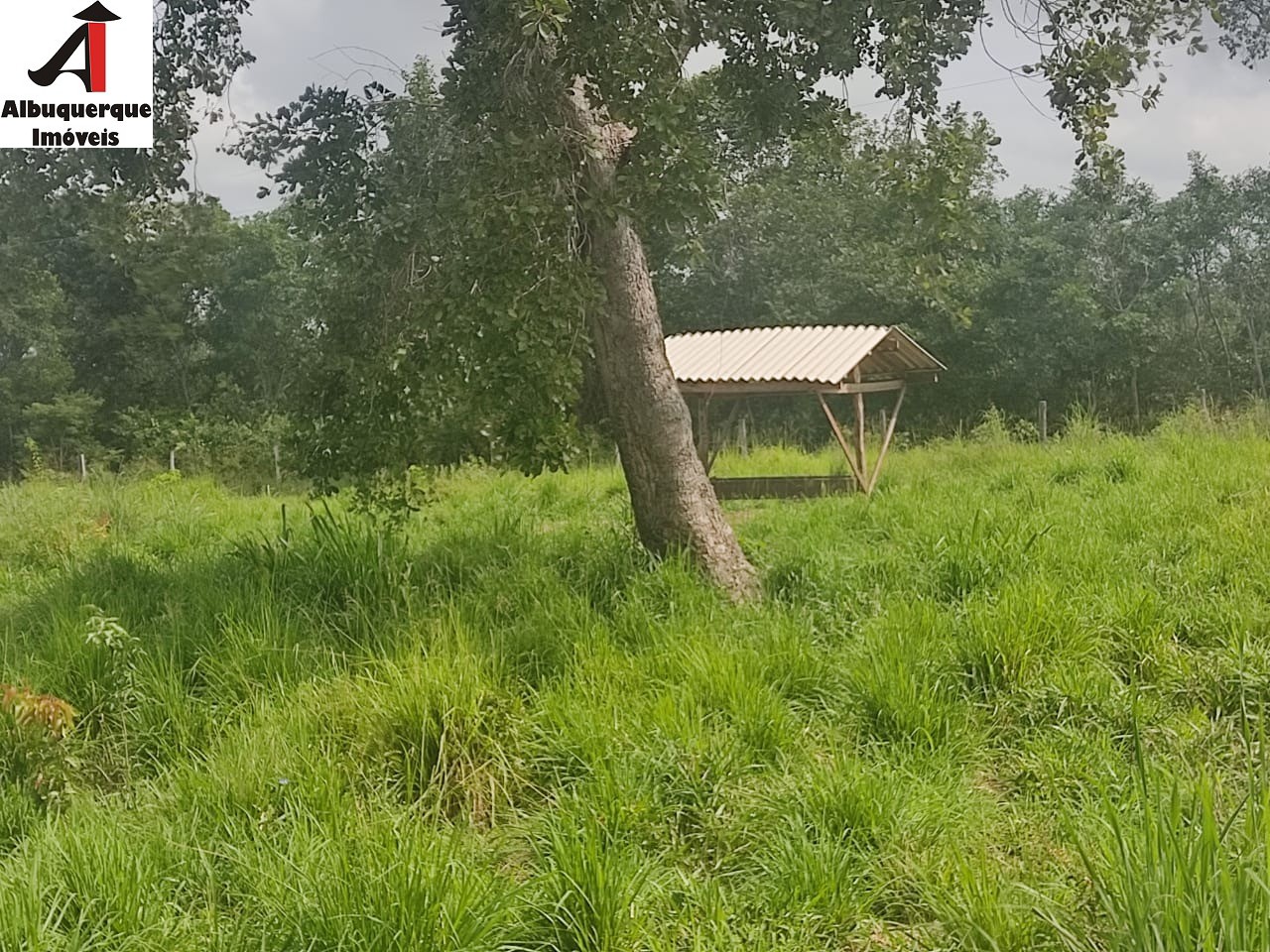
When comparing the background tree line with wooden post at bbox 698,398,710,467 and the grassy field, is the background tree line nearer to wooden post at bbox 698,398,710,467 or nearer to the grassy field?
wooden post at bbox 698,398,710,467

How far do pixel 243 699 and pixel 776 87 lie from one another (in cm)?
502

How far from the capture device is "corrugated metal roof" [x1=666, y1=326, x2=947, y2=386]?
11328 millimetres

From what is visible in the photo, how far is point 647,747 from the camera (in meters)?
3.31

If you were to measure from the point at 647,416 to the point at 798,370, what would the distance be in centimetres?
619

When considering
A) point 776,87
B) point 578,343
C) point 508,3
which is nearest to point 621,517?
point 578,343

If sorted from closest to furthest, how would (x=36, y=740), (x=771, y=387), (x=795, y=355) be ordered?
(x=36, y=740)
(x=771, y=387)
(x=795, y=355)

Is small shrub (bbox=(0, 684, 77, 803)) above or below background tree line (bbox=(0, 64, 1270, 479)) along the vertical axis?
below

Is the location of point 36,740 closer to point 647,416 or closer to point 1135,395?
point 647,416

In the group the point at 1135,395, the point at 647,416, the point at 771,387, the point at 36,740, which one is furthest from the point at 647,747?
the point at 1135,395

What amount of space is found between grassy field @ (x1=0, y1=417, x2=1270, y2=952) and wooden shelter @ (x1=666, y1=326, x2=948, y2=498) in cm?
515

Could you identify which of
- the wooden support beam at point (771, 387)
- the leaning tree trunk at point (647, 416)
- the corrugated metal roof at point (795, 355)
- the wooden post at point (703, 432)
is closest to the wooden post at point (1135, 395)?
the corrugated metal roof at point (795, 355)

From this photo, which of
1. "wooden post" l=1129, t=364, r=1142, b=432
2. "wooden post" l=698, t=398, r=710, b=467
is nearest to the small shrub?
"wooden post" l=698, t=398, r=710, b=467

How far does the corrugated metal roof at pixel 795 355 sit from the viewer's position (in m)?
11.3

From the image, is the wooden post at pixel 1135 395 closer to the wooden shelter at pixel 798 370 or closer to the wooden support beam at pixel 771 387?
the wooden shelter at pixel 798 370
